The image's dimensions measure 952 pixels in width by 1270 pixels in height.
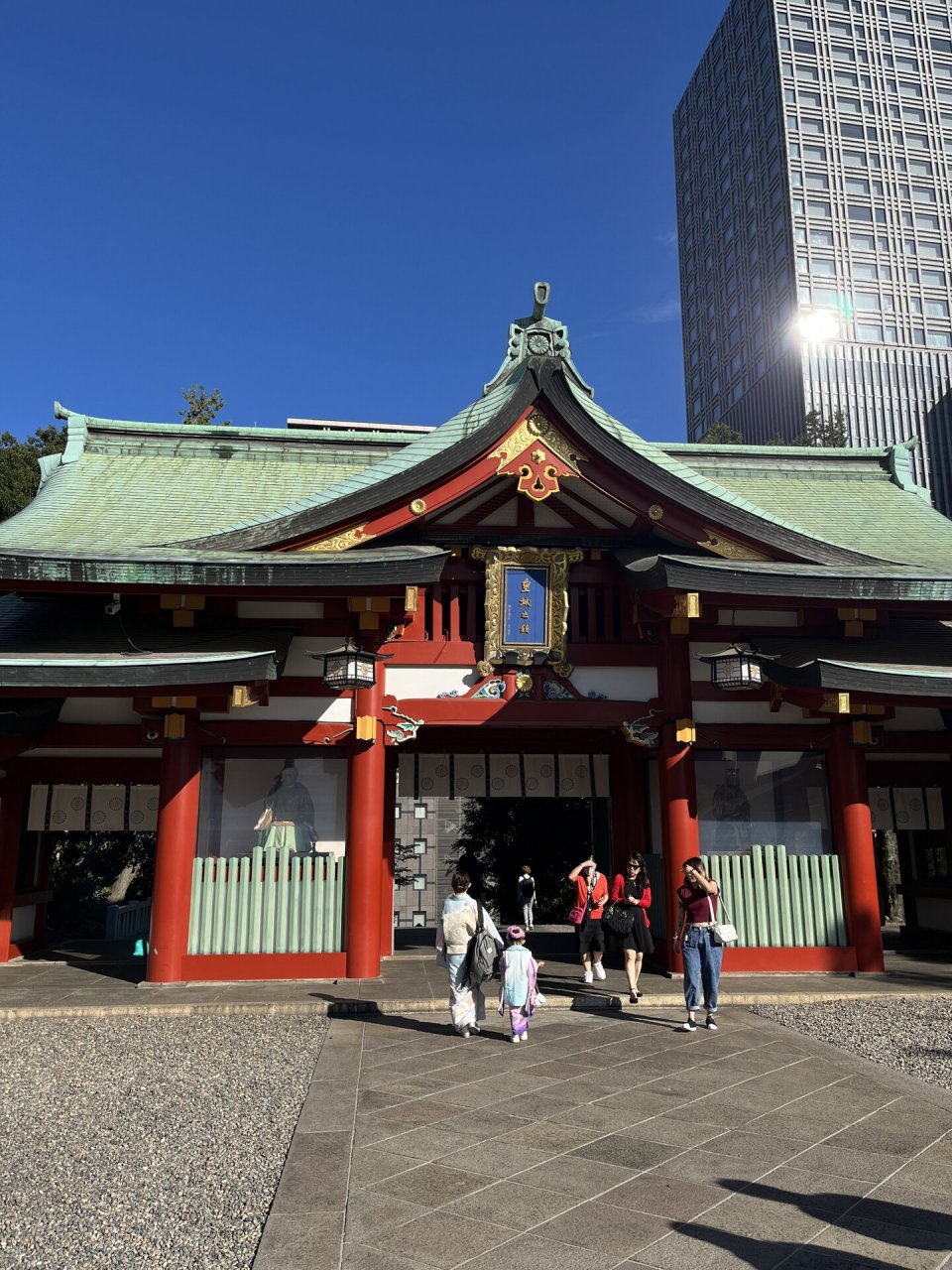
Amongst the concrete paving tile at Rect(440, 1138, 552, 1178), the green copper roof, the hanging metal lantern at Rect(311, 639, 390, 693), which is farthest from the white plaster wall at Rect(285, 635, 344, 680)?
the concrete paving tile at Rect(440, 1138, 552, 1178)

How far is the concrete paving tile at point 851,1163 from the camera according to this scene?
212 inches

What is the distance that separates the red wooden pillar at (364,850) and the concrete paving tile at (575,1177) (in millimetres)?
6587

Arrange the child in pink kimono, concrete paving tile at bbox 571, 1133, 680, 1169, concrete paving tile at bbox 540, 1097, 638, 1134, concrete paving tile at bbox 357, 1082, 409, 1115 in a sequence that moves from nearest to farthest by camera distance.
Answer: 1. concrete paving tile at bbox 571, 1133, 680, 1169
2. concrete paving tile at bbox 540, 1097, 638, 1134
3. concrete paving tile at bbox 357, 1082, 409, 1115
4. the child in pink kimono

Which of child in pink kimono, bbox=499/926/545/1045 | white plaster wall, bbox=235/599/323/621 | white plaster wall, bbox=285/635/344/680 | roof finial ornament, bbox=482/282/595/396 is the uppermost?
roof finial ornament, bbox=482/282/595/396

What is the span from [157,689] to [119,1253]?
7.66 metres

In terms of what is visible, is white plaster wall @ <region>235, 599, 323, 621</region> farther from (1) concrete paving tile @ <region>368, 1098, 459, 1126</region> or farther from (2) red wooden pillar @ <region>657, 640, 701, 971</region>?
(1) concrete paving tile @ <region>368, 1098, 459, 1126</region>

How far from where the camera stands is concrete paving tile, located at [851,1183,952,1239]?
470cm

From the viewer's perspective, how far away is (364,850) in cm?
1198

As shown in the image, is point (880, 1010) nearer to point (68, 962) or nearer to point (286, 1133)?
point (286, 1133)

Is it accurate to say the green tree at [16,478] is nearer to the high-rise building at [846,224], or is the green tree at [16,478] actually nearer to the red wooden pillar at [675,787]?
the red wooden pillar at [675,787]

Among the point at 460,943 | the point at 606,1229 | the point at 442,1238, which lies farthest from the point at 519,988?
the point at 442,1238

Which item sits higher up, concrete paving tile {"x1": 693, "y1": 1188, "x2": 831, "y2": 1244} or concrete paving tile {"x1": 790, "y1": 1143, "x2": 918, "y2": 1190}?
concrete paving tile {"x1": 693, "y1": 1188, "x2": 831, "y2": 1244}

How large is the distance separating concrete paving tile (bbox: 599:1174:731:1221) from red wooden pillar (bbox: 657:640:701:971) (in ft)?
23.5

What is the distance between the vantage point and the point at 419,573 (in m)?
11.6
